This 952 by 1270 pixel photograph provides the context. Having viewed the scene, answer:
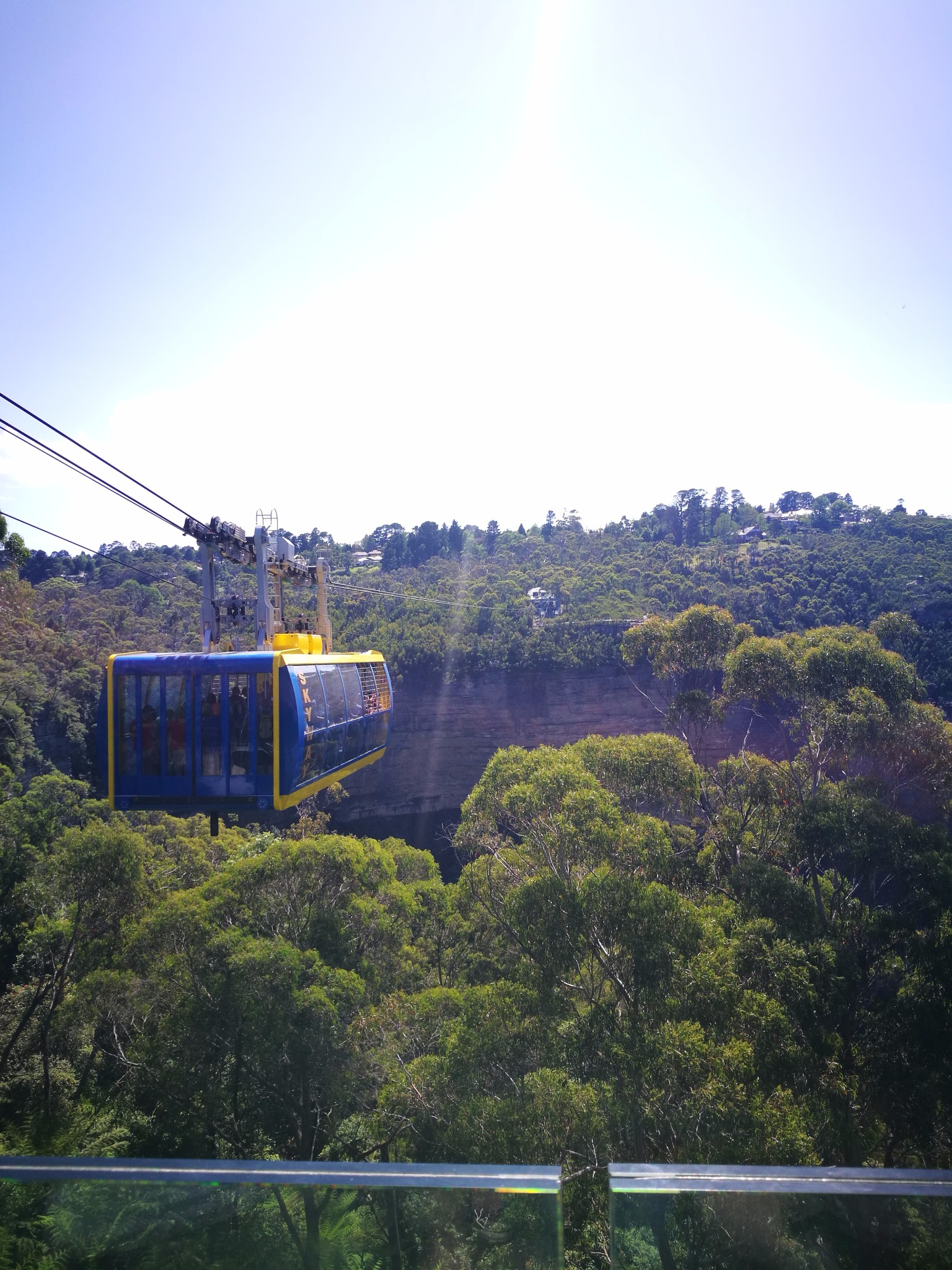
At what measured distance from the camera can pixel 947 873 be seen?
1006cm

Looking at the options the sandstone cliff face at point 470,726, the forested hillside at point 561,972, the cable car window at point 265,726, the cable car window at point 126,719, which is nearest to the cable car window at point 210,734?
the cable car window at point 265,726

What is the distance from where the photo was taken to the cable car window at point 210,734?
26.1 feet

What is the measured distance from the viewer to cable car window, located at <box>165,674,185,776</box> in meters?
7.95

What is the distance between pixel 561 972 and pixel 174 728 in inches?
202

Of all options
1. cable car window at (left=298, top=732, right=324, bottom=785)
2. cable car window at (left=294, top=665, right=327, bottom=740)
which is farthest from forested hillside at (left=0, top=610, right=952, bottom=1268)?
cable car window at (left=294, top=665, right=327, bottom=740)

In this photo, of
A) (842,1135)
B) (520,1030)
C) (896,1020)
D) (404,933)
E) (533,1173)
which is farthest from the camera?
(404,933)

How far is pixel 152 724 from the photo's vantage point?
26.3 feet

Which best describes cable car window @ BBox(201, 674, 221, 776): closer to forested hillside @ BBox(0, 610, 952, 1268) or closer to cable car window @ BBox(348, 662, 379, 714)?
cable car window @ BBox(348, 662, 379, 714)

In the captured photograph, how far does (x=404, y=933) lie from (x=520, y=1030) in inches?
172

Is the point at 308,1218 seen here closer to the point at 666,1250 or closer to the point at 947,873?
the point at 666,1250

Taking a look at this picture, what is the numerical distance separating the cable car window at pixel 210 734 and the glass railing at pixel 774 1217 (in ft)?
21.9

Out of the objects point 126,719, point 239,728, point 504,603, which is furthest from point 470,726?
point 126,719

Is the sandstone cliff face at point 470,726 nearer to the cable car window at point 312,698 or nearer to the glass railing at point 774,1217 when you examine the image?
the cable car window at point 312,698

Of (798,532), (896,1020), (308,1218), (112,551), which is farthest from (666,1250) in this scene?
(112,551)
